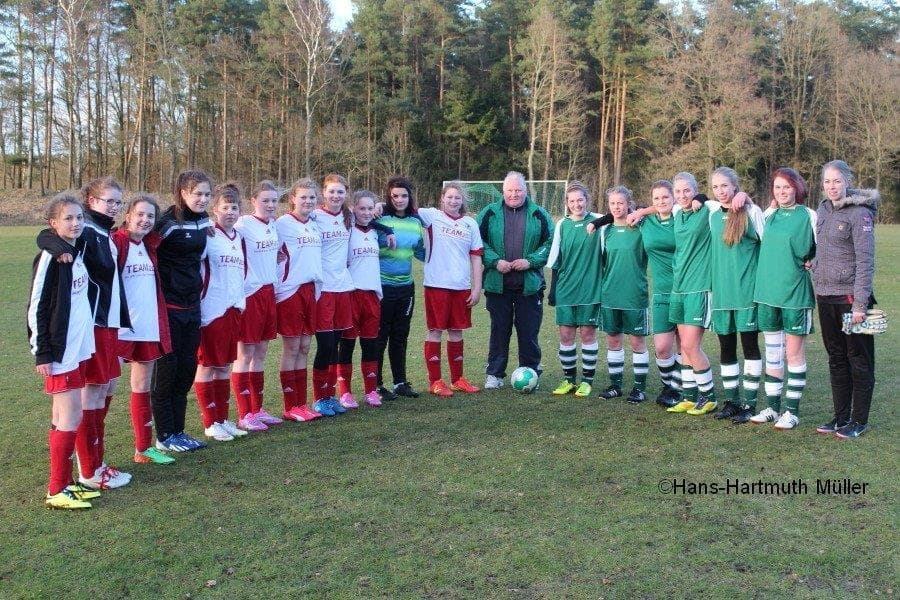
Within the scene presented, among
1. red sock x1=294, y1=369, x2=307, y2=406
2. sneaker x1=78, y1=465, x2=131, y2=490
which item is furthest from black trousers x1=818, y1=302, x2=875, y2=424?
sneaker x1=78, y1=465, x2=131, y2=490

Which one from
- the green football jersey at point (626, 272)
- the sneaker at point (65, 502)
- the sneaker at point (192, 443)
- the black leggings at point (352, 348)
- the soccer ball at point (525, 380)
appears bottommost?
the sneaker at point (65, 502)

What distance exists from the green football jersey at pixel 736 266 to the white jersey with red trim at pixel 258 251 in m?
3.53

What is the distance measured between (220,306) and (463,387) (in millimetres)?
2650

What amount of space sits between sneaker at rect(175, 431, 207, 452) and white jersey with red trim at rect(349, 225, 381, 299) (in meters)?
1.84

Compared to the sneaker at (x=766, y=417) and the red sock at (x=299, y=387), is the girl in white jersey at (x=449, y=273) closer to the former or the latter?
the red sock at (x=299, y=387)

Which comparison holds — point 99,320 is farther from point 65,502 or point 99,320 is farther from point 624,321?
point 624,321

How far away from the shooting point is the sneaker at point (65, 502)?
4223 mm

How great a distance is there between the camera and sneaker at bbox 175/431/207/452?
17.5ft

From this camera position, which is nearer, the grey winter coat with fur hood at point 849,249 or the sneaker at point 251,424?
the grey winter coat with fur hood at point 849,249

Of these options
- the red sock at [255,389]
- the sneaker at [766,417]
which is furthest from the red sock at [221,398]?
the sneaker at [766,417]

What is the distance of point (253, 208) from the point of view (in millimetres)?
5945

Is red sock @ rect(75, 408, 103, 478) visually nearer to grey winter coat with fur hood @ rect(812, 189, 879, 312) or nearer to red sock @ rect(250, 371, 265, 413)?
red sock @ rect(250, 371, 265, 413)

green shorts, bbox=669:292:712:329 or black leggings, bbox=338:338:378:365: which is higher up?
green shorts, bbox=669:292:712:329

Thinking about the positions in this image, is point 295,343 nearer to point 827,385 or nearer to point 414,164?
point 827,385
